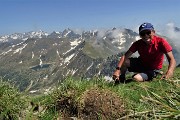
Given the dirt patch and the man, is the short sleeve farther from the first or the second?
the dirt patch

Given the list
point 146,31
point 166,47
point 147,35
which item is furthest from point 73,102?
point 166,47

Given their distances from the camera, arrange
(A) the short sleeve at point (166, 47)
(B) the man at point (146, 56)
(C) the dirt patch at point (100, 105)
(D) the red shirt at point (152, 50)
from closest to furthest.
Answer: (C) the dirt patch at point (100, 105) → (B) the man at point (146, 56) → (A) the short sleeve at point (166, 47) → (D) the red shirt at point (152, 50)

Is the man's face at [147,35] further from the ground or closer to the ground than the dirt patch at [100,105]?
further from the ground

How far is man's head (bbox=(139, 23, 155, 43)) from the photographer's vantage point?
1345cm

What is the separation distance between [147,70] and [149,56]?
2.65ft

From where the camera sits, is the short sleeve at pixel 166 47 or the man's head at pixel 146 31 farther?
the short sleeve at pixel 166 47

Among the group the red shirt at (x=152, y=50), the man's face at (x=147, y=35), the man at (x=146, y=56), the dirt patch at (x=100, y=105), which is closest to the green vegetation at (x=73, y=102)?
the dirt patch at (x=100, y=105)

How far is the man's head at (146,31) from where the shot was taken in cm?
1345

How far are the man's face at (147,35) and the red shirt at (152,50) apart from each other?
0.45m

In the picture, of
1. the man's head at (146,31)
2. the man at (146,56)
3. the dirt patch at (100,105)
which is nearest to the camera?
the dirt patch at (100,105)

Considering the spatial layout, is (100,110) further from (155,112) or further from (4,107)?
(155,112)

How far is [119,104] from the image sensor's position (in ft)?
25.4

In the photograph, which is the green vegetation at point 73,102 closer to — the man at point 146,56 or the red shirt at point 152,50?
the man at point 146,56

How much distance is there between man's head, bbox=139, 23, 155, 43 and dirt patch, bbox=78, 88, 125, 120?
5.80 m
